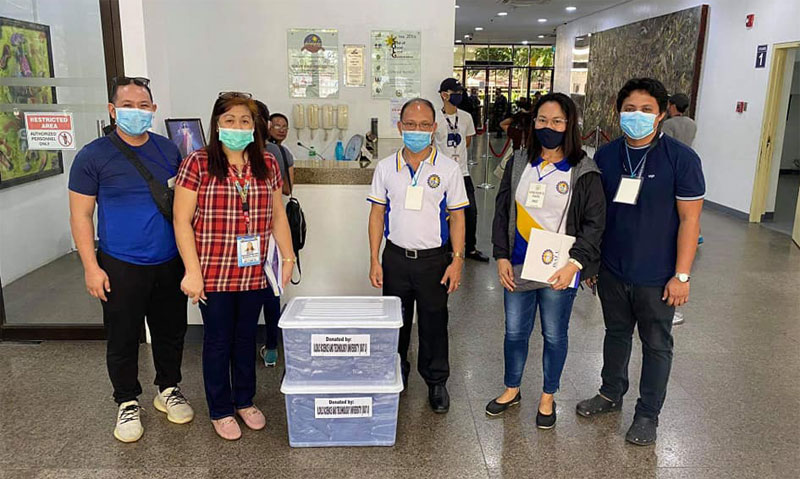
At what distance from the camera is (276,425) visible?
2832 mm

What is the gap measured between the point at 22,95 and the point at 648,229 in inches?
144

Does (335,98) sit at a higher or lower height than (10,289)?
higher

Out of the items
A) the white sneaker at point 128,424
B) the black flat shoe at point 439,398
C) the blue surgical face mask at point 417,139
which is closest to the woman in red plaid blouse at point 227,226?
the white sneaker at point 128,424

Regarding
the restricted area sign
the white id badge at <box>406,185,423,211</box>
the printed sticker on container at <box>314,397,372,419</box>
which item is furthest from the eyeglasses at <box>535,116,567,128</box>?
the restricted area sign

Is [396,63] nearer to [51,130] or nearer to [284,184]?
[284,184]

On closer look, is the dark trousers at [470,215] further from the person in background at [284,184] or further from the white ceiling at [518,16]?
the white ceiling at [518,16]

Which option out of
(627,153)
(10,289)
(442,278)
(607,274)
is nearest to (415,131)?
(442,278)

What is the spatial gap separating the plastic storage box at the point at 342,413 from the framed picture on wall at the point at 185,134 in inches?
65.0

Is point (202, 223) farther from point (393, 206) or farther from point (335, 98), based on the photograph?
point (335, 98)

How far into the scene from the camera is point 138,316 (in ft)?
8.65

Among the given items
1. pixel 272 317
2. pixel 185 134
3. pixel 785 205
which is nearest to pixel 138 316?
pixel 272 317

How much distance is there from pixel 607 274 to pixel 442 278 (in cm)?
76

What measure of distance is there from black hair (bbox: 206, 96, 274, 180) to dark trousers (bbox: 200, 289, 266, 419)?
1.71ft

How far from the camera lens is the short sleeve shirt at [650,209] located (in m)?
2.42
